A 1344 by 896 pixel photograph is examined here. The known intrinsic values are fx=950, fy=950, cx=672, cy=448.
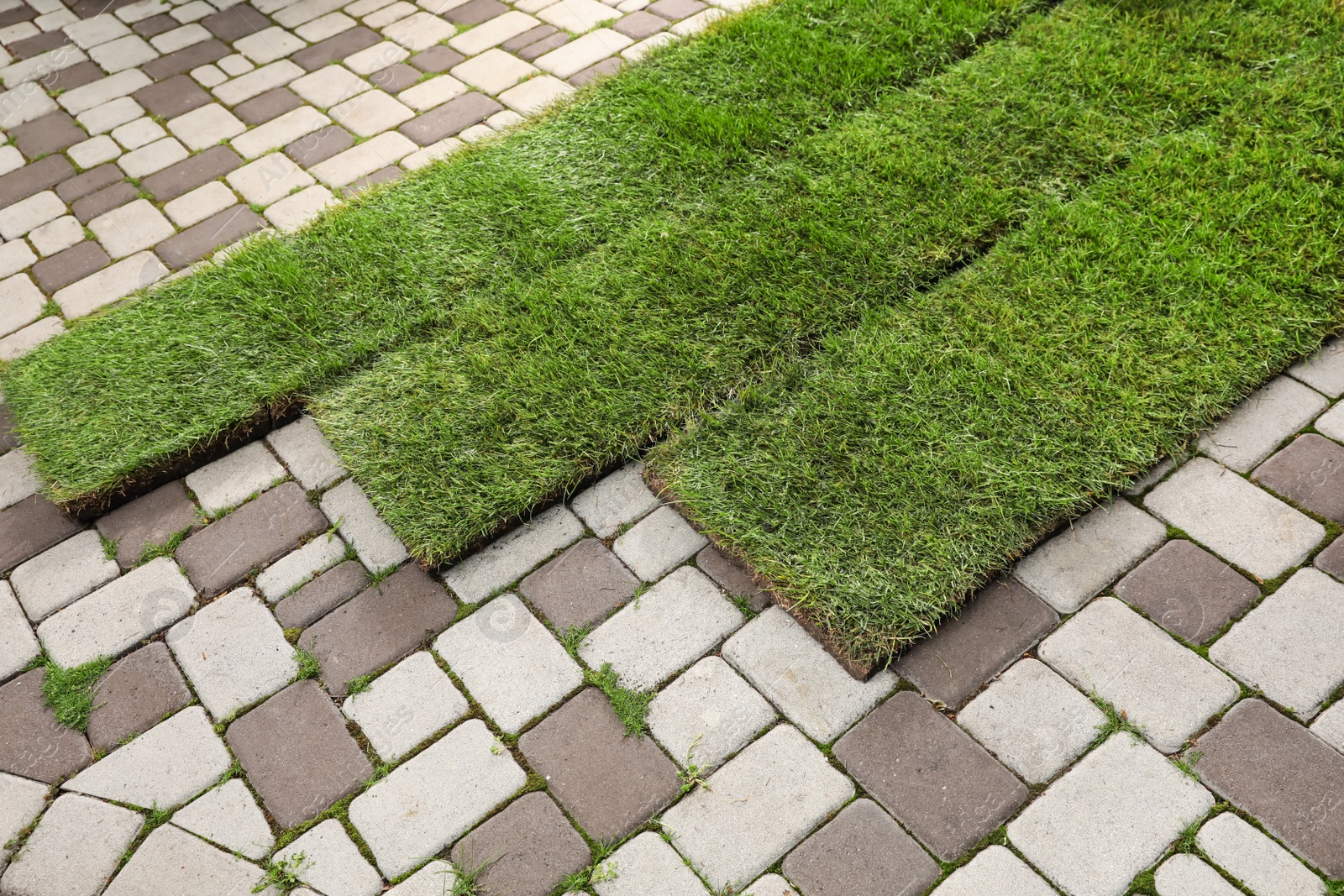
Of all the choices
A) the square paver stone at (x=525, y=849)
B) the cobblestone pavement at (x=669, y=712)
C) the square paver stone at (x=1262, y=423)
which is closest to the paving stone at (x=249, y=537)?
the cobblestone pavement at (x=669, y=712)

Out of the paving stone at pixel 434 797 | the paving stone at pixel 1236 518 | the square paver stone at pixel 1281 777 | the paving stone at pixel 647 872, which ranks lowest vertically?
the paving stone at pixel 434 797

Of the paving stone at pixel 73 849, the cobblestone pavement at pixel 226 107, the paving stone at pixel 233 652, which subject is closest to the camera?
the paving stone at pixel 73 849

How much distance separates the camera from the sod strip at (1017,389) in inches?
104

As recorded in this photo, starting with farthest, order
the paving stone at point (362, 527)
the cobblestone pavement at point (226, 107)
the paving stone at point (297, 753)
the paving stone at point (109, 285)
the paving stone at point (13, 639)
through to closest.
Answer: the cobblestone pavement at point (226, 107), the paving stone at point (109, 285), the paving stone at point (362, 527), the paving stone at point (13, 639), the paving stone at point (297, 753)

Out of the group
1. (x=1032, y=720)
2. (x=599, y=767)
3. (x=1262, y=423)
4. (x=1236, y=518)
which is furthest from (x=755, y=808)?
(x=1262, y=423)

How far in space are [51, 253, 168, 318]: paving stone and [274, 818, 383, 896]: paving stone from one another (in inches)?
99.3

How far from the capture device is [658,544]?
9.15ft

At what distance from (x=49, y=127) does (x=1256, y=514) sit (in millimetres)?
5539

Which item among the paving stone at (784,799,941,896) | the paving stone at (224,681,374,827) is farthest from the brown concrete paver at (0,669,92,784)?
the paving stone at (784,799,941,896)

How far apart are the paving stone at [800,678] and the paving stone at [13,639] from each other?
1.98 m

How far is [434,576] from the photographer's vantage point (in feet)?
9.09

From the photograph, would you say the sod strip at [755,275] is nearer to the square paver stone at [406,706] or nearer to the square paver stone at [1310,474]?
the square paver stone at [406,706]

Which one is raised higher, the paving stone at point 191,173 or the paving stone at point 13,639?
the paving stone at point 191,173

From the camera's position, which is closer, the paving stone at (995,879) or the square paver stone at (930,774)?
the paving stone at (995,879)
